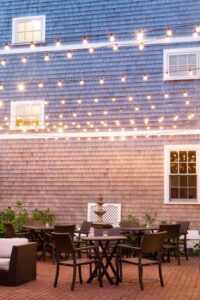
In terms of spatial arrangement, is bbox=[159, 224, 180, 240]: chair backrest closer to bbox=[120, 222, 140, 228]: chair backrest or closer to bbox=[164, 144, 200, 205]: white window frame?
bbox=[120, 222, 140, 228]: chair backrest

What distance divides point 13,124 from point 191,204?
5564 mm

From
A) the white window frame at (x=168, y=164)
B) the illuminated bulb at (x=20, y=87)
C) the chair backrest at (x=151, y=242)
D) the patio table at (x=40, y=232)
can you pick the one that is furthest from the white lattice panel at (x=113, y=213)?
the chair backrest at (x=151, y=242)

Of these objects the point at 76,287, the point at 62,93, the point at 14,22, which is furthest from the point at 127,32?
the point at 76,287

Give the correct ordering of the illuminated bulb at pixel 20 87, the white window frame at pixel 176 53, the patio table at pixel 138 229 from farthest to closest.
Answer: the illuminated bulb at pixel 20 87, the white window frame at pixel 176 53, the patio table at pixel 138 229

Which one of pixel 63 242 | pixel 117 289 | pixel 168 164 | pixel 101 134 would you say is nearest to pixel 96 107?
pixel 101 134

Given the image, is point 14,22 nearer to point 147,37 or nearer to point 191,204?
point 147,37

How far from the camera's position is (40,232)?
1230 centimetres

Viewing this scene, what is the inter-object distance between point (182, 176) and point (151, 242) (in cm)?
584

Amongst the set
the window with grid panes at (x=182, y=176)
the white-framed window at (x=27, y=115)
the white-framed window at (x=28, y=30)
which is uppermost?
the white-framed window at (x=28, y=30)

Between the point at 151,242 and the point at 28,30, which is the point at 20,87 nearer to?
the point at 28,30

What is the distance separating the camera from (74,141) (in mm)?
14633

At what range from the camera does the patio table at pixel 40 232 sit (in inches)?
455

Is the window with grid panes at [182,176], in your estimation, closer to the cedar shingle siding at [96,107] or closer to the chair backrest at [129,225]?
the cedar shingle siding at [96,107]

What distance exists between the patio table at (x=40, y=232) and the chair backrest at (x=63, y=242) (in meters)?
3.13
